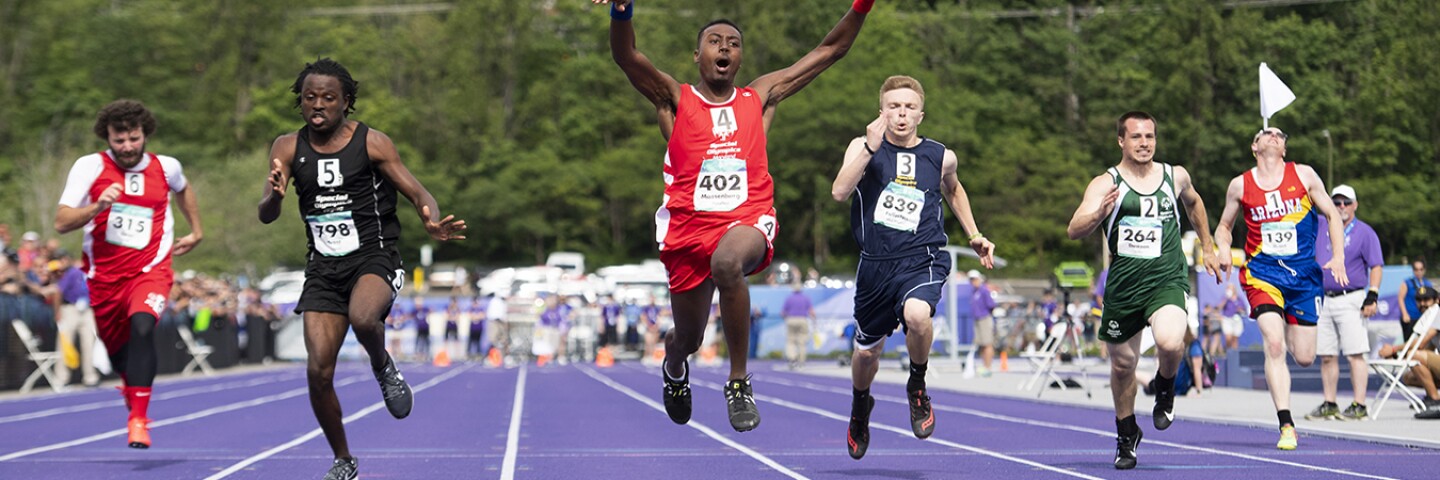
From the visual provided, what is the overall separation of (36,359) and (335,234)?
49.1 feet

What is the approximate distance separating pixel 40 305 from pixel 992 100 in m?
54.3

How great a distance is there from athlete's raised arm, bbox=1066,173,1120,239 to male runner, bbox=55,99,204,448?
5.26m

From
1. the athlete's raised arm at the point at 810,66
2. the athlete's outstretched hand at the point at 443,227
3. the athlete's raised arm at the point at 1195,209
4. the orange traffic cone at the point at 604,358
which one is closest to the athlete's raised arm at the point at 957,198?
the athlete's raised arm at the point at 810,66

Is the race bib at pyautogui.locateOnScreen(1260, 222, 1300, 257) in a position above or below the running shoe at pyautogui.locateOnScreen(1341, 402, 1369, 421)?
above

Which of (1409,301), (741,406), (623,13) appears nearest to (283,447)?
(741,406)

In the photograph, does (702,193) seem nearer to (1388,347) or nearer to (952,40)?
(1388,347)

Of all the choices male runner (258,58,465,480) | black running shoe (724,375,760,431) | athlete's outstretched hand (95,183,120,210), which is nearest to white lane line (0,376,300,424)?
athlete's outstretched hand (95,183,120,210)

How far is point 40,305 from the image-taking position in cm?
2180

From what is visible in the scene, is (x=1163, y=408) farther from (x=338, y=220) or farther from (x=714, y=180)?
(x=338, y=220)

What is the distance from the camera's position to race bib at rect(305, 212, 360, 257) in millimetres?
8320

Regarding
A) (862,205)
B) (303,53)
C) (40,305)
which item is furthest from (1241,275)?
(303,53)

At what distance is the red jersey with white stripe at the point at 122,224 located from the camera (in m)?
10.7

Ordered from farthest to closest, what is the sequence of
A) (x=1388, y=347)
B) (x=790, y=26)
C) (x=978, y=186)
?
(x=790, y=26), (x=978, y=186), (x=1388, y=347)

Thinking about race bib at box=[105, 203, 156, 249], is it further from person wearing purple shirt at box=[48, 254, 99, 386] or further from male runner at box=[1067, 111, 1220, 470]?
person wearing purple shirt at box=[48, 254, 99, 386]
